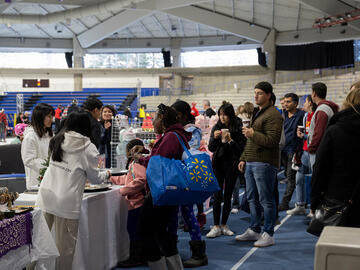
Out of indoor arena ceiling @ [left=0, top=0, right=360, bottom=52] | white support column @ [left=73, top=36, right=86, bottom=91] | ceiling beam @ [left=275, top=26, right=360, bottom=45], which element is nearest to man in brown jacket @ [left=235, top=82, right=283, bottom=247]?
indoor arena ceiling @ [left=0, top=0, right=360, bottom=52]

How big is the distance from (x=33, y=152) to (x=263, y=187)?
210 centimetres

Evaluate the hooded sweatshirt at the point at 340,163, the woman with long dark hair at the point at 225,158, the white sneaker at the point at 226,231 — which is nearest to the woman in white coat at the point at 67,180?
the hooded sweatshirt at the point at 340,163

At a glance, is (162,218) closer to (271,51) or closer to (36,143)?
(36,143)

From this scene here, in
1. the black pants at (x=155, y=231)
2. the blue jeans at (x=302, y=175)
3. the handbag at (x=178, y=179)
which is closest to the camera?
the handbag at (x=178, y=179)

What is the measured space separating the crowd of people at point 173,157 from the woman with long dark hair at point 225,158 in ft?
0.03

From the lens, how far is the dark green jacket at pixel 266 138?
4.28 metres

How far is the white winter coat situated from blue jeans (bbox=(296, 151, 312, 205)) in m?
3.55

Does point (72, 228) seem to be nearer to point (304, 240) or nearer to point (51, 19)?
point (304, 240)

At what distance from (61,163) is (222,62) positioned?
25527 millimetres

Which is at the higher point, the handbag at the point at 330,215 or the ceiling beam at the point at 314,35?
the ceiling beam at the point at 314,35

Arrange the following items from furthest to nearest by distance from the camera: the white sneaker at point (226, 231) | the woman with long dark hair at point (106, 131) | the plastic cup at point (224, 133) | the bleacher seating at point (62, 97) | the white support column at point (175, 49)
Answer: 1. the white support column at point (175, 49)
2. the bleacher seating at point (62, 97)
3. the woman with long dark hair at point (106, 131)
4. the white sneaker at point (226, 231)
5. the plastic cup at point (224, 133)

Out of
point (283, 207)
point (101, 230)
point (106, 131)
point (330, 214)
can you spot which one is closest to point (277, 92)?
point (283, 207)

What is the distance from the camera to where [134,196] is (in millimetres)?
3918

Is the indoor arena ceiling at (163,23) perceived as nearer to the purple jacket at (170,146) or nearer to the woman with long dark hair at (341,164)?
the purple jacket at (170,146)
